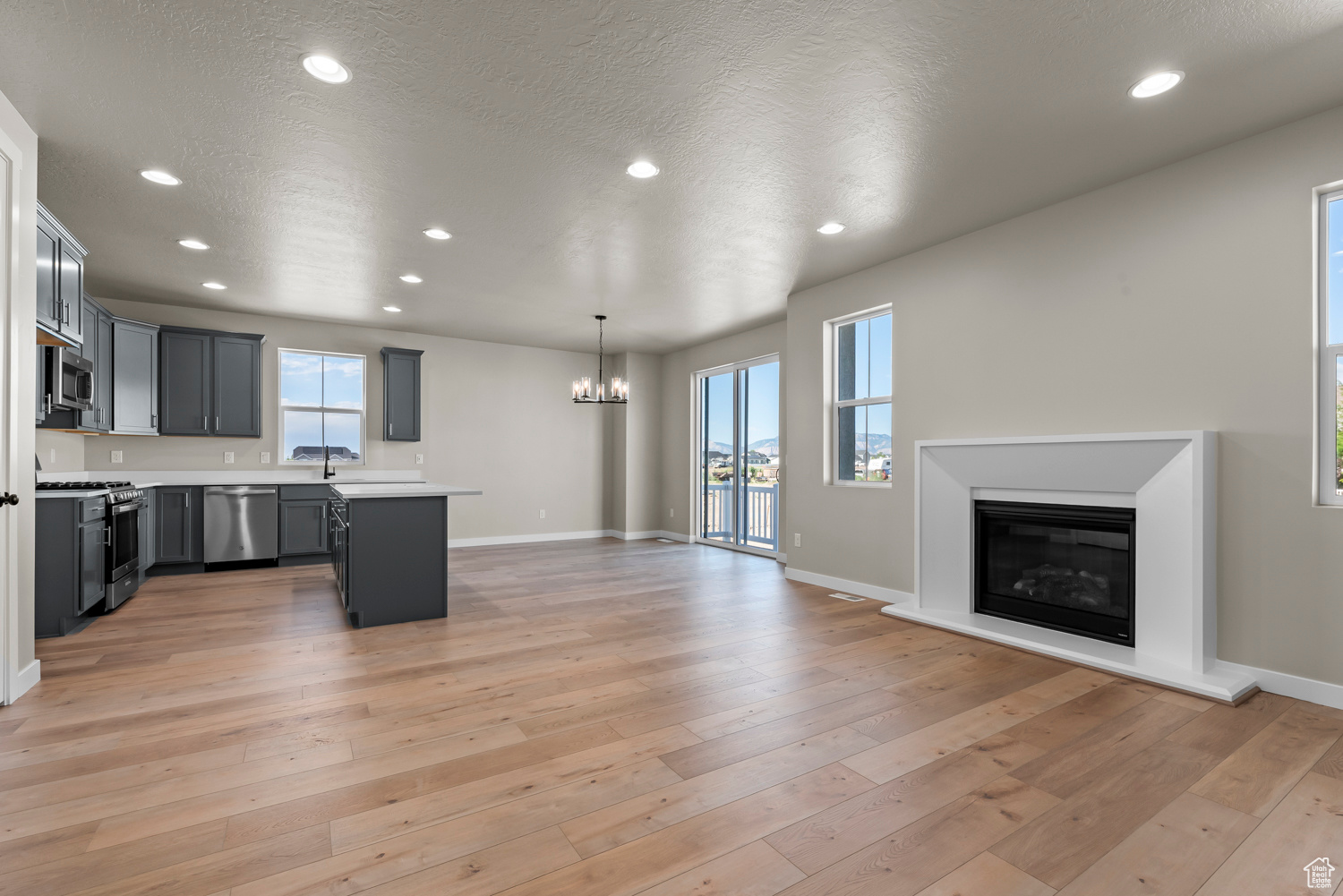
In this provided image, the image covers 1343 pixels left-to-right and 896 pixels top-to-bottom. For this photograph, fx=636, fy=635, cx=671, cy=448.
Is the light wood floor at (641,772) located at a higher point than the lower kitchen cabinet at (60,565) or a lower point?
lower

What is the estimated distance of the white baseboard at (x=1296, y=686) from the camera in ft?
9.05

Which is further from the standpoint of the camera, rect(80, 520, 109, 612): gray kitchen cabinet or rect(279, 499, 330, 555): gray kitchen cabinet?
rect(279, 499, 330, 555): gray kitchen cabinet

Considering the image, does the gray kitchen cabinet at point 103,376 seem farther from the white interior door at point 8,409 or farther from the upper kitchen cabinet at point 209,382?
the white interior door at point 8,409

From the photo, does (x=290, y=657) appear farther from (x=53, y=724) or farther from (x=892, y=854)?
(x=892, y=854)

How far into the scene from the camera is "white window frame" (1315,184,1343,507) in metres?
2.82

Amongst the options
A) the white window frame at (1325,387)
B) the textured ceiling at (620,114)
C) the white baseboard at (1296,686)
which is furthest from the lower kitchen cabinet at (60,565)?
the white window frame at (1325,387)

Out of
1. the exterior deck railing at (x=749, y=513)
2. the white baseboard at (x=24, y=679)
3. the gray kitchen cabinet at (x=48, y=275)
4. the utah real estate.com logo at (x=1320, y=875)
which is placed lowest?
the utah real estate.com logo at (x=1320, y=875)

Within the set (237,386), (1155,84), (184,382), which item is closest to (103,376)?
(184,382)

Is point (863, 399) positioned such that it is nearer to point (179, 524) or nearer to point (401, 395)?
point (401, 395)

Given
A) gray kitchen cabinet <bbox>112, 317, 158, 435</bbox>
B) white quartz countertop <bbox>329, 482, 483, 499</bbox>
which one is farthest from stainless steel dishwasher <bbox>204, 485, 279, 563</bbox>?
white quartz countertop <bbox>329, 482, 483, 499</bbox>

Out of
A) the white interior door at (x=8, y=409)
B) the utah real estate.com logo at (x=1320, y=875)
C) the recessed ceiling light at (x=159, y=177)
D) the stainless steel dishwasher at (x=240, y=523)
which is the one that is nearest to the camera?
the utah real estate.com logo at (x=1320, y=875)

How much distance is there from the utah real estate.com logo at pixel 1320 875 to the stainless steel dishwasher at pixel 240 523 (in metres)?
7.19

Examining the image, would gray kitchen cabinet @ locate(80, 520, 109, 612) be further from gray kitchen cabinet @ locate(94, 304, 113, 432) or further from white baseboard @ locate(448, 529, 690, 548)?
white baseboard @ locate(448, 529, 690, 548)

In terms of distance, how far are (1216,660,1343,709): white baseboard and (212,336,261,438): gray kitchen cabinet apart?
7806 mm
